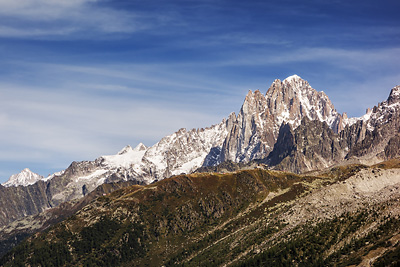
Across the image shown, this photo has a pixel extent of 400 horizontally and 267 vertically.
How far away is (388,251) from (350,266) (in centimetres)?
1503

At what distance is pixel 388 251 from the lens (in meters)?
180

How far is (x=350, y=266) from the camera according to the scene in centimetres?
18575
